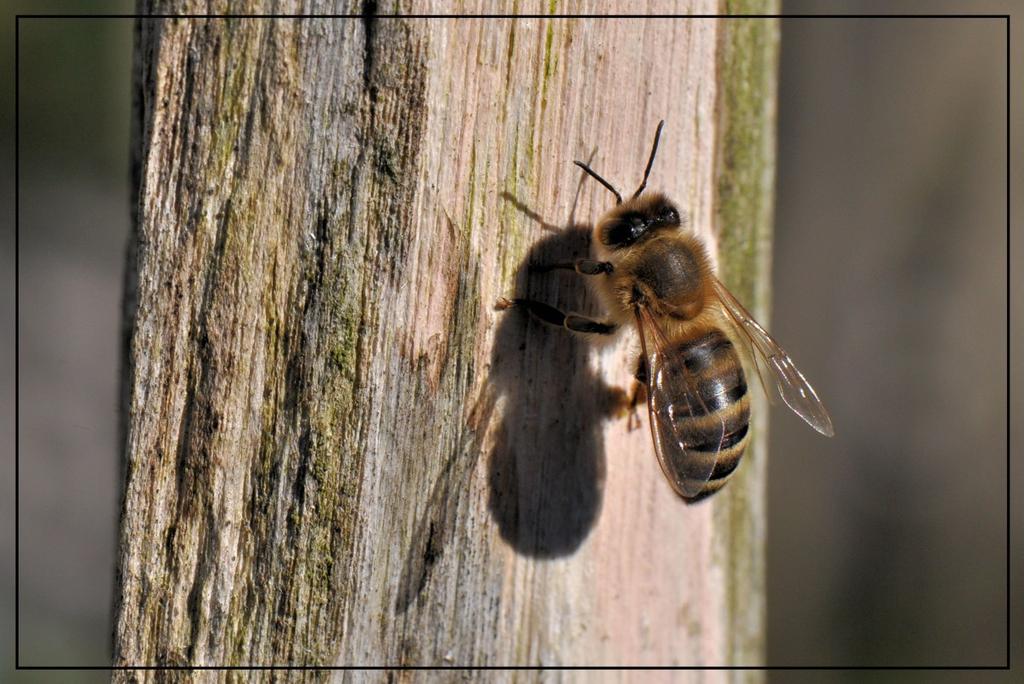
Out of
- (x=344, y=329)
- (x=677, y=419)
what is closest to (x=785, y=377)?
(x=677, y=419)

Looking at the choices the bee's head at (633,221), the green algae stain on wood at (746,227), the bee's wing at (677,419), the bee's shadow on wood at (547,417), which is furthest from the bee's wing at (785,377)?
the bee's shadow on wood at (547,417)

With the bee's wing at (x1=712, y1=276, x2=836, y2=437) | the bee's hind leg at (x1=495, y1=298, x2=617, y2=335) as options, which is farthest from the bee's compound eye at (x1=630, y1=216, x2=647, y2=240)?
the bee's wing at (x1=712, y1=276, x2=836, y2=437)

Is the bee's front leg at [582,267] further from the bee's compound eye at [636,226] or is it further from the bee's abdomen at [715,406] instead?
the bee's abdomen at [715,406]

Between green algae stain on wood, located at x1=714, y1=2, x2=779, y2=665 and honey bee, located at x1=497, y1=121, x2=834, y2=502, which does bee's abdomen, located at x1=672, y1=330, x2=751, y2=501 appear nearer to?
honey bee, located at x1=497, y1=121, x2=834, y2=502

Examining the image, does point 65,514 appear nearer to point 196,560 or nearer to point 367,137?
point 196,560

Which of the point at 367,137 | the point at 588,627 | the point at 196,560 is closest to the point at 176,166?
the point at 367,137
